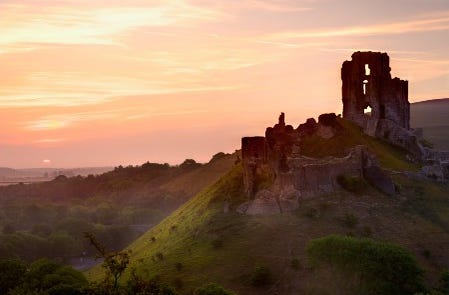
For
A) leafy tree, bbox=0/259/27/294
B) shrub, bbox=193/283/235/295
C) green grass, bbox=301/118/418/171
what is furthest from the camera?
green grass, bbox=301/118/418/171

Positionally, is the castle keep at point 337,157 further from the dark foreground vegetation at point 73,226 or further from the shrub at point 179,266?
the dark foreground vegetation at point 73,226

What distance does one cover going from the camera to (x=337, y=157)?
89.8m

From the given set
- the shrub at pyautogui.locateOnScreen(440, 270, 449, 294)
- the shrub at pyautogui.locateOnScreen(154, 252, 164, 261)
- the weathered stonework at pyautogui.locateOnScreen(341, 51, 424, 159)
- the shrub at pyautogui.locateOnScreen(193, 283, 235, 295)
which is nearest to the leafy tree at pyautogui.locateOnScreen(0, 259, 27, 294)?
the shrub at pyautogui.locateOnScreen(154, 252, 164, 261)

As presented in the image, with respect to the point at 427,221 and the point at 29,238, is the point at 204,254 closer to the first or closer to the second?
the point at 427,221

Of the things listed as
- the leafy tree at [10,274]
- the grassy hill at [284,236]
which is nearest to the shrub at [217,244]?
the grassy hill at [284,236]

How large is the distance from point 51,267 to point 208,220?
22.2 metres

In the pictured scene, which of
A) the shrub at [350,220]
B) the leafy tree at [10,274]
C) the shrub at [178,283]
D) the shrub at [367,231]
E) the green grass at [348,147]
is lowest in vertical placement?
the shrub at [178,283]

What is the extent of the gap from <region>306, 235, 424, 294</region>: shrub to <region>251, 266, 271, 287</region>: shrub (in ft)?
17.2

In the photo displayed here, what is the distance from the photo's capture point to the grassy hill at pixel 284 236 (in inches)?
2734

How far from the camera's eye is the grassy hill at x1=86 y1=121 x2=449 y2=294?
6944 centimetres

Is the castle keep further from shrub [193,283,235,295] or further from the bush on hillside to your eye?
shrub [193,283,235,295]

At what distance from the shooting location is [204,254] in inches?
2990

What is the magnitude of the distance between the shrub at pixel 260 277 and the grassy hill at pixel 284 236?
1.63 feet

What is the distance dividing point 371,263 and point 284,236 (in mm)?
14308
